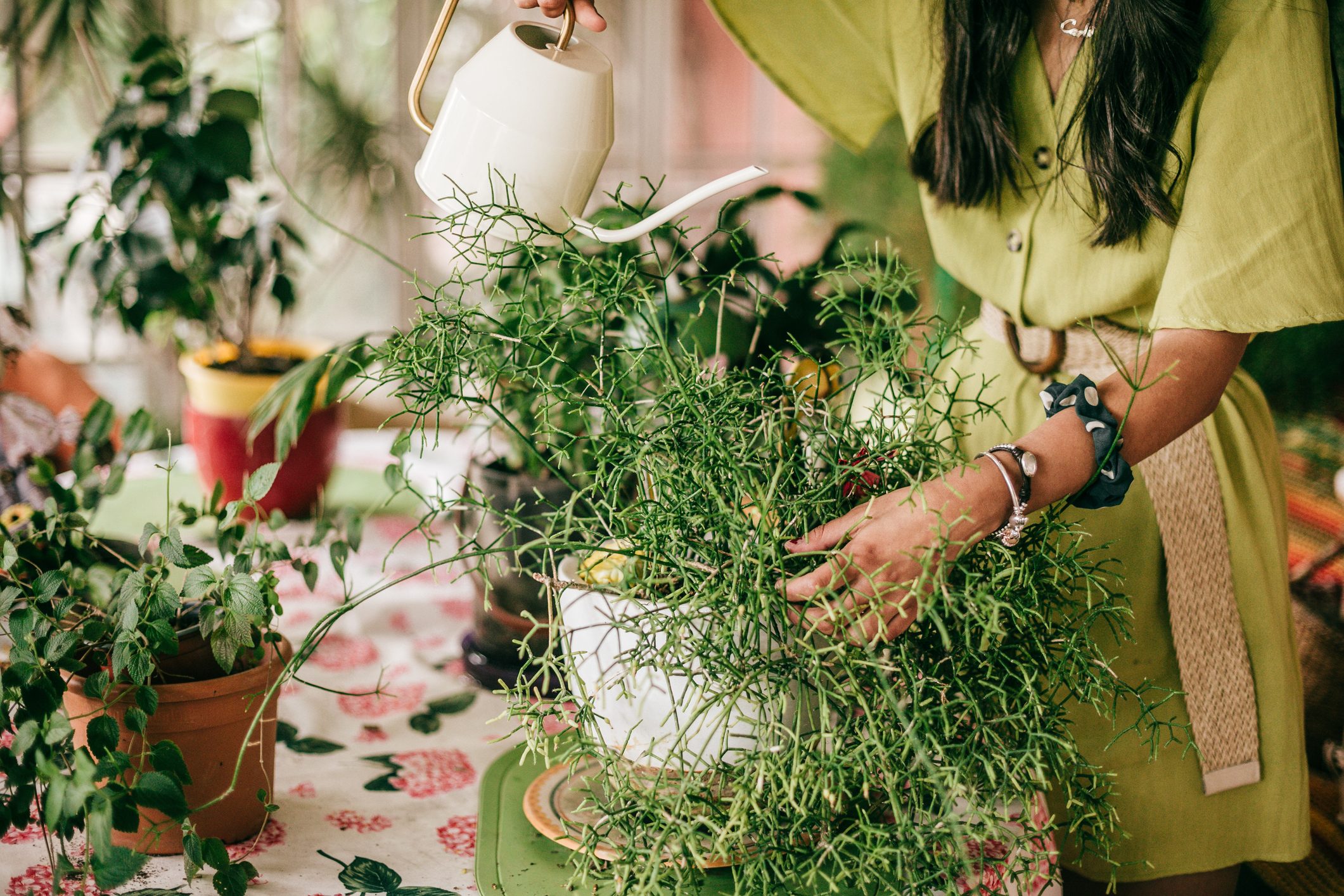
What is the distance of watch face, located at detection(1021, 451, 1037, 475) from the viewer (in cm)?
59

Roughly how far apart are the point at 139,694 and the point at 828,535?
0.38 meters

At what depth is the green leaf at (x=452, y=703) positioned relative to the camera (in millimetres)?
873

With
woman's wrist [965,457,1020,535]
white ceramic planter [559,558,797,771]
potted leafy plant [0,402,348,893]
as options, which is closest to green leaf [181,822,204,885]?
potted leafy plant [0,402,348,893]

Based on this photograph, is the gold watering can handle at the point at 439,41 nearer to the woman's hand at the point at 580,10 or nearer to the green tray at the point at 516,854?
the woman's hand at the point at 580,10

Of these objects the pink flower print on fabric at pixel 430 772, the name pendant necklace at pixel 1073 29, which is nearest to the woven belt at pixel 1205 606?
the name pendant necklace at pixel 1073 29

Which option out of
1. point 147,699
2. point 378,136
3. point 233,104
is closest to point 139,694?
point 147,699

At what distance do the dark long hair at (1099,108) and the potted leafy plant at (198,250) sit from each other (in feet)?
2.49

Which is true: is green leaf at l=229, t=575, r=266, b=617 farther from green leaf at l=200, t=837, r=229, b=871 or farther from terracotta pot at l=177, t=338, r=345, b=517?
terracotta pot at l=177, t=338, r=345, b=517

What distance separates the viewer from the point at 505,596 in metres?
0.89

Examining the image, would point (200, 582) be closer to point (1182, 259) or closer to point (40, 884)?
point (40, 884)

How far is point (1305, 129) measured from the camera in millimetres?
679

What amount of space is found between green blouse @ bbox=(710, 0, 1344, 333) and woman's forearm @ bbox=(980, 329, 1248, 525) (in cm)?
2

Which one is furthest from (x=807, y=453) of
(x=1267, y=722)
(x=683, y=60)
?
(x=683, y=60)

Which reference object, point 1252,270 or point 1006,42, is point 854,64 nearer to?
point 1006,42
